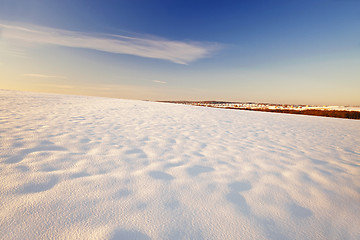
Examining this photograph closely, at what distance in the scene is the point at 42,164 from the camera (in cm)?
218

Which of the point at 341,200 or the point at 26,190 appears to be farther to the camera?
the point at 341,200

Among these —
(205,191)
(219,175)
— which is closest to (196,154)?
(219,175)

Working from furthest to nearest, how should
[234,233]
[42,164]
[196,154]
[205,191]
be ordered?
[196,154], [42,164], [205,191], [234,233]

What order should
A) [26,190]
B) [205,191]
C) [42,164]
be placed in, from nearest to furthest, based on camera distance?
[26,190], [205,191], [42,164]

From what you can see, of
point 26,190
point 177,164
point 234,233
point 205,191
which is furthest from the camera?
point 177,164

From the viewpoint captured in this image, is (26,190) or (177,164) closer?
(26,190)

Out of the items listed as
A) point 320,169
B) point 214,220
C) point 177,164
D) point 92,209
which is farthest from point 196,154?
point 320,169

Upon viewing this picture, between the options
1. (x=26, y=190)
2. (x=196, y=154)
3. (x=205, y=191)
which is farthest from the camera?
(x=196, y=154)

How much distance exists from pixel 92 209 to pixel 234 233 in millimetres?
1329

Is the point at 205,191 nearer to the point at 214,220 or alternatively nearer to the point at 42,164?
the point at 214,220

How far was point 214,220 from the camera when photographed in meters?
1.44

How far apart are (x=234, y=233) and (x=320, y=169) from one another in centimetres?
251

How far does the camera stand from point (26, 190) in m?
1.61

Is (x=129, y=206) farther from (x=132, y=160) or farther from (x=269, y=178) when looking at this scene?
(x=269, y=178)
